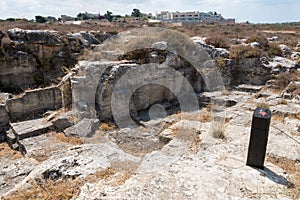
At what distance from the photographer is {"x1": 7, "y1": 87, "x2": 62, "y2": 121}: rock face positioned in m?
8.67

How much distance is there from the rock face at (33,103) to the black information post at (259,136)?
7754 mm

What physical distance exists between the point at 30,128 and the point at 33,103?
5.46ft

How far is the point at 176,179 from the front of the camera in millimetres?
3709

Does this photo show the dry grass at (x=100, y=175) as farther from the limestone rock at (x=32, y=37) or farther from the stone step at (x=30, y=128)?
the limestone rock at (x=32, y=37)

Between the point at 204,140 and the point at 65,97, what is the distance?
17.6 ft

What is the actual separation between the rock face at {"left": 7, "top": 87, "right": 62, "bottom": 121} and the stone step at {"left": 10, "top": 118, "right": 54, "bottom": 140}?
0.71 metres

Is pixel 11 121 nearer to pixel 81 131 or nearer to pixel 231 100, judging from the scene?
pixel 81 131

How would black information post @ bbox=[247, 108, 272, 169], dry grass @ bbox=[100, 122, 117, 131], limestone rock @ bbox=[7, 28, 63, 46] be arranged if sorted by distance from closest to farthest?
black information post @ bbox=[247, 108, 272, 169] → dry grass @ bbox=[100, 122, 117, 131] → limestone rock @ bbox=[7, 28, 63, 46]

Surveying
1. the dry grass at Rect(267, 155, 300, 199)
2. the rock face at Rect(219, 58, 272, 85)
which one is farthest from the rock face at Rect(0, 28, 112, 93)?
the dry grass at Rect(267, 155, 300, 199)

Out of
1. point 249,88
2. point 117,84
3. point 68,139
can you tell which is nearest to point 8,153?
point 68,139

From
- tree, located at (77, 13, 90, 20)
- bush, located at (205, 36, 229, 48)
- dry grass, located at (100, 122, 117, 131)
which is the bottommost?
dry grass, located at (100, 122, 117, 131)

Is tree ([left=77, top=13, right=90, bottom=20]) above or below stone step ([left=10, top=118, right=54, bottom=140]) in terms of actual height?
above

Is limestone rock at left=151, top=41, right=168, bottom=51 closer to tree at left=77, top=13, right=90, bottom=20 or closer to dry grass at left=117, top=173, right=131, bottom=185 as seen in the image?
dry grass at left=117, top=173, right=131, bottom=185

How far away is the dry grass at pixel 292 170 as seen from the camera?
133 inches
